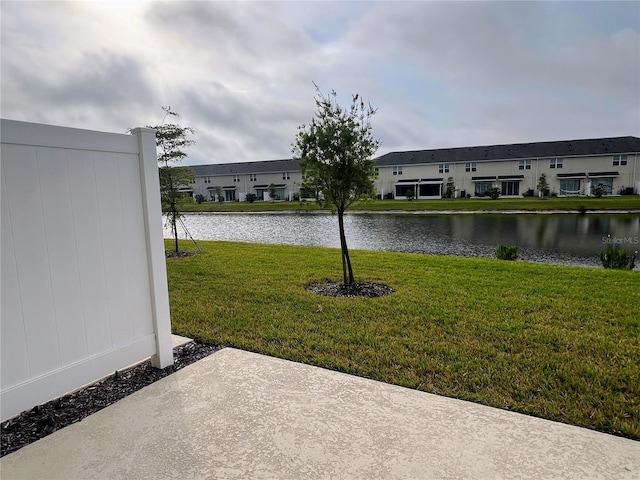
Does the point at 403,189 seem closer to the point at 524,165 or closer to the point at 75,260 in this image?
the point at 524,165

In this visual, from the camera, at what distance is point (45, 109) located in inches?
178

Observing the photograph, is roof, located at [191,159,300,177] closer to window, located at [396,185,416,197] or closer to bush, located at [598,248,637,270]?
window, located at [396,185,416,197]

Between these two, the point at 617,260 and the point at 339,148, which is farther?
the point at 617,260

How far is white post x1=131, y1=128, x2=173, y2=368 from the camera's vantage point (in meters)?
3.12

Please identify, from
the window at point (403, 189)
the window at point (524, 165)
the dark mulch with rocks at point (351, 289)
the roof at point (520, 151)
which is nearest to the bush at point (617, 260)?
the dark mulch with rocks at point (351, 289)

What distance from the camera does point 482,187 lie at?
4772 centimetres

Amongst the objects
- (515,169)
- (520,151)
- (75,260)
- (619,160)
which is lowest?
(75,260)

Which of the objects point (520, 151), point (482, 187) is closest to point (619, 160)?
point (520, 151)

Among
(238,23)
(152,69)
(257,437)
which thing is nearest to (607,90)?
(238,23)

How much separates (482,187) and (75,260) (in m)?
50.7

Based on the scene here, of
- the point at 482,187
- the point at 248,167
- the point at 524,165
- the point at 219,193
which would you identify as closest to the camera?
the point at 524,165

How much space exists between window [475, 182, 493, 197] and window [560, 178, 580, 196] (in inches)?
304

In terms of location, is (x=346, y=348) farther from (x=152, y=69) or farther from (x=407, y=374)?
(x=152, y=69)

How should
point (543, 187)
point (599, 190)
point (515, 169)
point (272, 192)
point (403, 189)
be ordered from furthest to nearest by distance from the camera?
point (272, 192), point (403, 189), point (515, 169), point (543, 187), point (599, 190)
